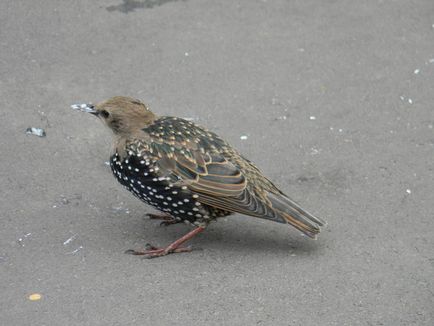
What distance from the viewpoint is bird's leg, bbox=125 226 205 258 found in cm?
465

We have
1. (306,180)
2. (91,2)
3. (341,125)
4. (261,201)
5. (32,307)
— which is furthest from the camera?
(91,2)

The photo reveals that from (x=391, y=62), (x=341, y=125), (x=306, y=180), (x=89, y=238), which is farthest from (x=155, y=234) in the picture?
(x=391, y=62)

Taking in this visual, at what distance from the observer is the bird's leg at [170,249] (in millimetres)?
4648

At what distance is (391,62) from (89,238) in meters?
3.23

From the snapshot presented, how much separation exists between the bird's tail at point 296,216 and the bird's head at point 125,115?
89 centimetres

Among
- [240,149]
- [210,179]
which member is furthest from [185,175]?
[240,149]

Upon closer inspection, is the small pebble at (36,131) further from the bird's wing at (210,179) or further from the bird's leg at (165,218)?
the bird's wing at (210,179)

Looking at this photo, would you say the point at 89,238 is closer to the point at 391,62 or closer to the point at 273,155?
the point at 273,155

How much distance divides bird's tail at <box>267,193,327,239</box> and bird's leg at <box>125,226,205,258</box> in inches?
18.6

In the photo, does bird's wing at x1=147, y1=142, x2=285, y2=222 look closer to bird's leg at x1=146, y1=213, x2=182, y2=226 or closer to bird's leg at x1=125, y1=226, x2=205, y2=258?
bird's leg at x1=125, y1=226, x2=205, y2=258

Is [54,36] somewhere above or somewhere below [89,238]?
above

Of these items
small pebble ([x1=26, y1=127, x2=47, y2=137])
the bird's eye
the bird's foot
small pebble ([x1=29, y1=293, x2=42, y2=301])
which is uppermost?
the bird's eye

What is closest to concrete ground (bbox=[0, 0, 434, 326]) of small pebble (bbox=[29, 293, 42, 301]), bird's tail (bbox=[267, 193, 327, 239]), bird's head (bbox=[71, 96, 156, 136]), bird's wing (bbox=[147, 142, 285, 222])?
small pebble (bbox=[29, 293, 42, 301])

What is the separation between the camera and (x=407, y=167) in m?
5.46
